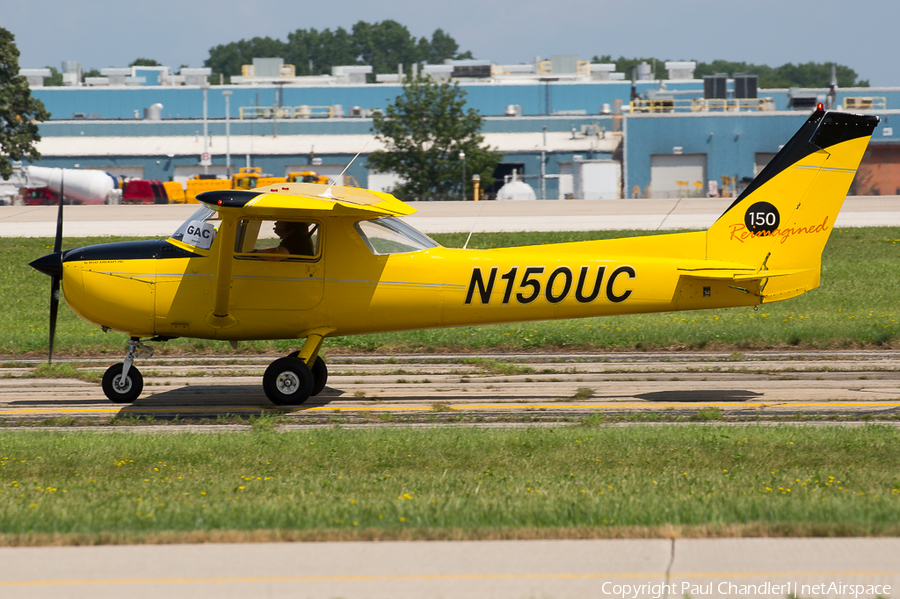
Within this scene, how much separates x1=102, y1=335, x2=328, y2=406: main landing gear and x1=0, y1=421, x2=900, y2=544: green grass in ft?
6.73

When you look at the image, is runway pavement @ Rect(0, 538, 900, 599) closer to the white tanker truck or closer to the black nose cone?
the black nose cone

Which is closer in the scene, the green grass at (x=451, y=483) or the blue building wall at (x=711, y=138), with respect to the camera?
the green grass at (x=451, y=483)

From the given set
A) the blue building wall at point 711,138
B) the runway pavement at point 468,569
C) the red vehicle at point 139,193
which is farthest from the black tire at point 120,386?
the blue building wall at point 711,138

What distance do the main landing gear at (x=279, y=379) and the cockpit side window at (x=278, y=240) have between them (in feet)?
3.80

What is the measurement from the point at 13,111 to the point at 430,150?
29135mm

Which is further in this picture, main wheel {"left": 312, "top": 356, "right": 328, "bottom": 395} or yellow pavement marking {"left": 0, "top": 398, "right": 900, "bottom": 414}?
main wheel {"left": 312, "top": 356, "right": 328, "bottom": 395}

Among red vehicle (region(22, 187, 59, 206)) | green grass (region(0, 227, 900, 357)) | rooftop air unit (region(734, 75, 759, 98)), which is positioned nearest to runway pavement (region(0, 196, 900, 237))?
green grass (region(0, 227, 900, 357))

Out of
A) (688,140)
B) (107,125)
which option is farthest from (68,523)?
(107,125)

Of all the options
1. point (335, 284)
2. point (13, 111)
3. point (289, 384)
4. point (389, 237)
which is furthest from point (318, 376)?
point (13, 111)

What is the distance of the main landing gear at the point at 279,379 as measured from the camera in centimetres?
1238

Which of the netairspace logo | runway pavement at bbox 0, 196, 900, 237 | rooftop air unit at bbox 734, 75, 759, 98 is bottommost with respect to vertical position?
the netairspace logo

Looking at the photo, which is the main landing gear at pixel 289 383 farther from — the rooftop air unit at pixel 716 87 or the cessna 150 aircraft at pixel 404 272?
the rooftop air unit at pixel 716 87

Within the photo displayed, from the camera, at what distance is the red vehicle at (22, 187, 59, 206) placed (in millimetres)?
61969

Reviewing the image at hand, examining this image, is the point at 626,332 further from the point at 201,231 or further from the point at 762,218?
the point at 201,231
